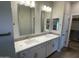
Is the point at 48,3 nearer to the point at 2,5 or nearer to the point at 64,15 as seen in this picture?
the point at 64,15

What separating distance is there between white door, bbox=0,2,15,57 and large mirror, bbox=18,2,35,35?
1.14m

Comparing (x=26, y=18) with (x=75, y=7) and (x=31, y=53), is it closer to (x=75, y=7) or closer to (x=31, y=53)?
(x=31, y=53)

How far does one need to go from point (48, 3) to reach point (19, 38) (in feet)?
6.45

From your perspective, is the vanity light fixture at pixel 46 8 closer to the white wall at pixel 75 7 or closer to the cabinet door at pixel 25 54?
the white wall at pixel 75 7

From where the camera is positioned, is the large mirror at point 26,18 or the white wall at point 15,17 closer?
the white wall at point 15,17

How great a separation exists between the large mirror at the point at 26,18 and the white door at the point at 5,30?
1.14 m

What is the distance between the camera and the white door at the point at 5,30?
104cm

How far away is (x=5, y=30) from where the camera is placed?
1.08m

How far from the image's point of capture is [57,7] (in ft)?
11.1

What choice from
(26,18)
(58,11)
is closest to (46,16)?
(58,11)

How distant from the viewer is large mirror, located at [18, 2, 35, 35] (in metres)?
2.27

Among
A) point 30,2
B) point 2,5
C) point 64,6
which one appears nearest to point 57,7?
point 64,6

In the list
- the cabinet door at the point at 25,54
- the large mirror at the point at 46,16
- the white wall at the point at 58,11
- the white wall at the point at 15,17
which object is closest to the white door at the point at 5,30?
the cabinet door at the point at 25,54

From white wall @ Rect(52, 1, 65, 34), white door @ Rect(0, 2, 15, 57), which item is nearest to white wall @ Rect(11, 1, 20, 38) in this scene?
white door @ Rect(0, 2, 15, 57)
